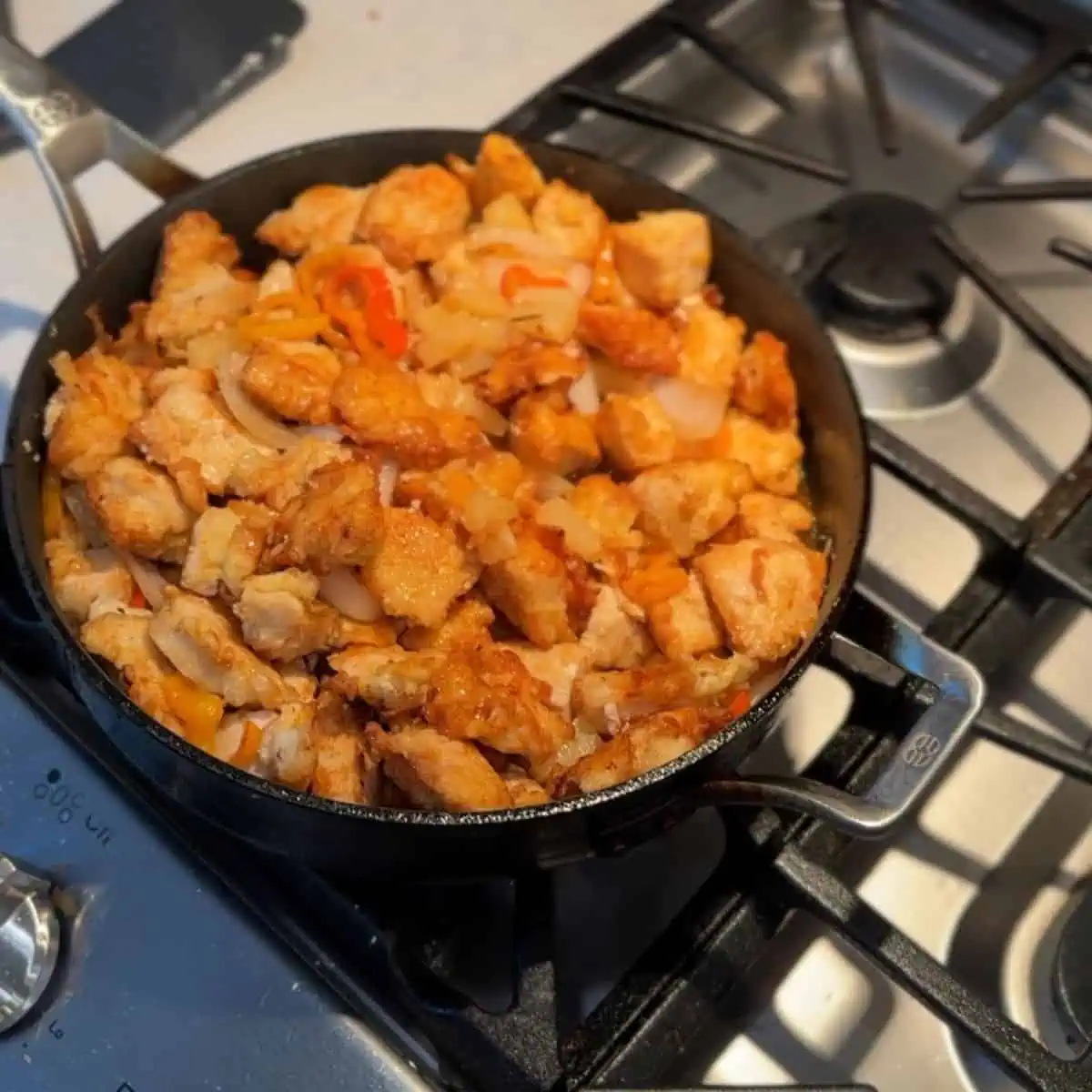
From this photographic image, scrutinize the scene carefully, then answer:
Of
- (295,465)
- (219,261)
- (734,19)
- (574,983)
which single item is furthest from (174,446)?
(734,19)

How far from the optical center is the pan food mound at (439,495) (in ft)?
2.74

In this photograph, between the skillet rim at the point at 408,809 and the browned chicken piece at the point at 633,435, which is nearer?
the skillet rim at the point at 408,809

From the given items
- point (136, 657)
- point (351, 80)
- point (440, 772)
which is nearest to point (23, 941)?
point (136, 657)

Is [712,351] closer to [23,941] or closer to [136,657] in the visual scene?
[136,657]

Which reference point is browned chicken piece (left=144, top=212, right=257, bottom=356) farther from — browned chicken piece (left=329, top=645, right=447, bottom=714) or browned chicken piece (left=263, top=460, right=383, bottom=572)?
browned chicken piece (left=329, top=645, right=447, bottom=714)

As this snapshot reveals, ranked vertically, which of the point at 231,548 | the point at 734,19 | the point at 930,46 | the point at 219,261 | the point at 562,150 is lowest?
the point at 231,548

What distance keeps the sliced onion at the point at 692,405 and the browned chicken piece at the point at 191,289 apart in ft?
1.11

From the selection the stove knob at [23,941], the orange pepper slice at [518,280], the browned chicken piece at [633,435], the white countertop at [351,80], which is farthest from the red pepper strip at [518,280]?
the stove knob at [23,941]

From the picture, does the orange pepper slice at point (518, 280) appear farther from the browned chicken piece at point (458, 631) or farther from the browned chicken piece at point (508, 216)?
the browned chicken piece at point (458, 631)

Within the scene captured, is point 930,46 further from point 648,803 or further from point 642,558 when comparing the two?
point 648,803

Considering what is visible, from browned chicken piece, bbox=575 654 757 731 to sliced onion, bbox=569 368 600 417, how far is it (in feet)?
0.72

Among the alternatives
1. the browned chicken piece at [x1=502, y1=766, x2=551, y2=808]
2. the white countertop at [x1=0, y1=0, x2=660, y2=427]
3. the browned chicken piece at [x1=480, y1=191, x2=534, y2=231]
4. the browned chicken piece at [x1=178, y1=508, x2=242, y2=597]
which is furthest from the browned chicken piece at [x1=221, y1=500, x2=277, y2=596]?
the white countertop at [x1=0, y1=0, x2=660, y2=427]

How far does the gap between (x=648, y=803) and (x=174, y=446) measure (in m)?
0.41

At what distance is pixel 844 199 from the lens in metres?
1.23
